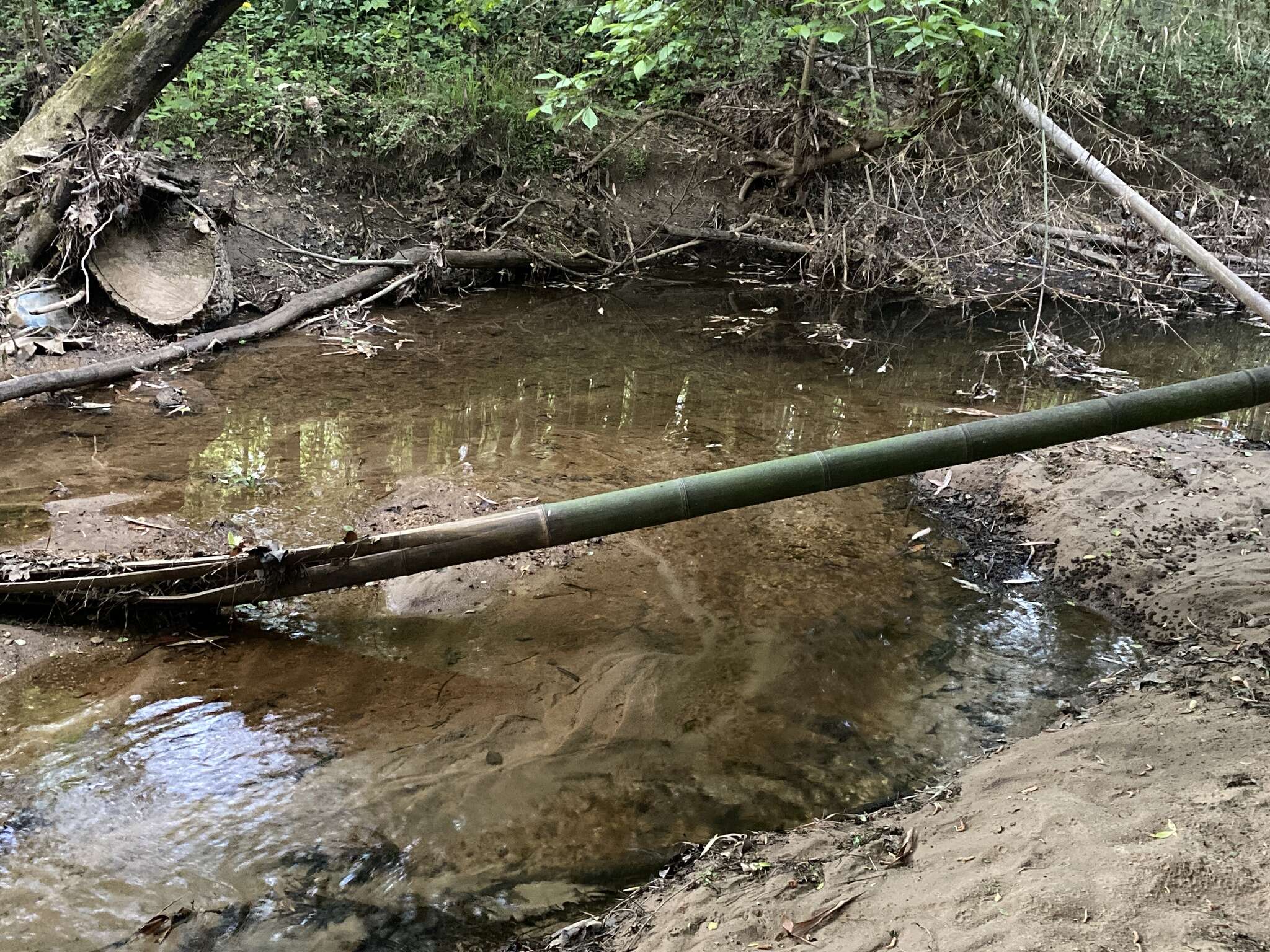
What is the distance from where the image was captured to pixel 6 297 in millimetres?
7504

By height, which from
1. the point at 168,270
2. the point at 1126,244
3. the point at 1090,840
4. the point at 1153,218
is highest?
the point at 1153,218

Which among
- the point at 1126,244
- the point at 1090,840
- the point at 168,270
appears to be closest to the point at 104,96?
the point at 168,270

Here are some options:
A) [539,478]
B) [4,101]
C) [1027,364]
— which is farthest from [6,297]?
[1027,364]

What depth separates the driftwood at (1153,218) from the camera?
5.57 m

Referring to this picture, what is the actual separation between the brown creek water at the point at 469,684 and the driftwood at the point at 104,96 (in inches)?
85.6

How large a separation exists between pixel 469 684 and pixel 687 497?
130 cm

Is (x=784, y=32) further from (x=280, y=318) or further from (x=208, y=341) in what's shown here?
(x=208, y=341)

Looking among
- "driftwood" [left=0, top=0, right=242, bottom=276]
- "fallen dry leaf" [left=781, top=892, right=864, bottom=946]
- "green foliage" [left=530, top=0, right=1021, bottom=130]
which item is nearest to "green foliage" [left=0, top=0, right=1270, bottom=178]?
"green foliage" [left=530, top=0, right=1021, bottom=130]

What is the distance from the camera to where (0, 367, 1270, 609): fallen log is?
3930mm

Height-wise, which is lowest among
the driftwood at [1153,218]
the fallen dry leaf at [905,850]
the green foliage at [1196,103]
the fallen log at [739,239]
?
the fallen dry leaf at [905,850]

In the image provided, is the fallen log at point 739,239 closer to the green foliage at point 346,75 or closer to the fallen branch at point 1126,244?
the green foliage at point 346,75

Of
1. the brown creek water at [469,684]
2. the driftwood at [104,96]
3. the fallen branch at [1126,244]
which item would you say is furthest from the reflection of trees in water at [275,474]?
the fallen branch at [1126,244]

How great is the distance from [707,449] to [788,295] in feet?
17.9

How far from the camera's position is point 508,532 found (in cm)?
392
